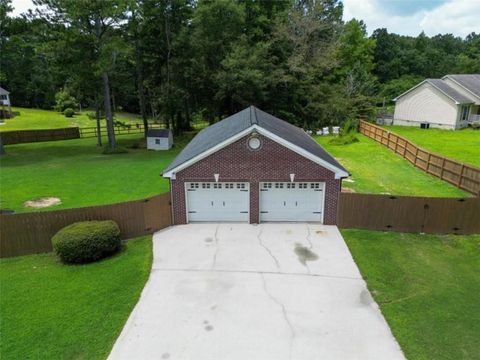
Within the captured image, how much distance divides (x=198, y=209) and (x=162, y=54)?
2906 centimetres

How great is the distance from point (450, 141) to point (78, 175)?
31.2 meters

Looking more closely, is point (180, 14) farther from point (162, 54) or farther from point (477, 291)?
point (477, 291)

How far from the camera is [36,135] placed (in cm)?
3866

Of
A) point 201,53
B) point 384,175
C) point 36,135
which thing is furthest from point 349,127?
point 36,135

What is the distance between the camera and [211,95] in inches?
1475

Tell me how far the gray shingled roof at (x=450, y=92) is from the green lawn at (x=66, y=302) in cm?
3688

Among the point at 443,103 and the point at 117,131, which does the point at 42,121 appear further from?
the point at 443,103

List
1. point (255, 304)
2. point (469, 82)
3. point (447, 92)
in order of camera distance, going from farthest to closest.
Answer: point (469, 82), point (447, 92), point (255, 304)

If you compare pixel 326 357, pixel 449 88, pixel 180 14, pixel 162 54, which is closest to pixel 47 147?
pixel 162 54

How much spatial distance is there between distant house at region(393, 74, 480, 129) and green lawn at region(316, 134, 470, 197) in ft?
42.1

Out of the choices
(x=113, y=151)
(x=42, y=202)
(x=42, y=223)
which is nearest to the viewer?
(x=42, y=223)

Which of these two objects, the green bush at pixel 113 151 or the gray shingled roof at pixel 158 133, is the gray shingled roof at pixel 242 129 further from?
the green bush at pixel 113 151

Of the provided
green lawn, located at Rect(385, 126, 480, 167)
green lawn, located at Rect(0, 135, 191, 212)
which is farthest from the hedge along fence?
green lawn, located at Rect(385, 126, 480, 167)

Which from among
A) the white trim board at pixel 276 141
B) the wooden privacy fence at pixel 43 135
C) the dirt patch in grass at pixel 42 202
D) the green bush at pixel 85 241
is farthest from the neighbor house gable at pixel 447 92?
the dirt patch in grass at pixel 42 202
